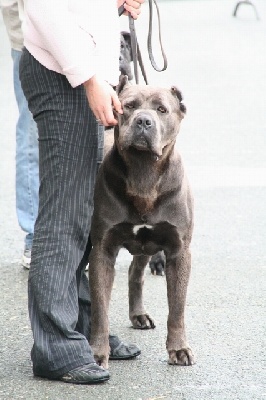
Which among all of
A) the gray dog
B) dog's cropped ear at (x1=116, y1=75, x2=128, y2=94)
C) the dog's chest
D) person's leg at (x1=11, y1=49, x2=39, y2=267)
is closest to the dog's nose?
the gray dog

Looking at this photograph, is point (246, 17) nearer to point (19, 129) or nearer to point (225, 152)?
point (225, 152)

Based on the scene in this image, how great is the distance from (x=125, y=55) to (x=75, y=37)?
187 centimetres

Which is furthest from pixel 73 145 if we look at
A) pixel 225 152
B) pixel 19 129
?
pixel 225 152

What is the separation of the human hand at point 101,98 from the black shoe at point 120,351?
1244 mm

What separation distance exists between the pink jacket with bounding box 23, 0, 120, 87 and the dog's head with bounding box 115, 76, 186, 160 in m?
0.19

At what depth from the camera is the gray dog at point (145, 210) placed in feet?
17.0

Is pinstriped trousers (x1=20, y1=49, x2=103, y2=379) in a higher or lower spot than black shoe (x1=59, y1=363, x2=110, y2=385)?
higher

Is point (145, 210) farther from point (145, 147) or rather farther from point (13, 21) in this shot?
point (13, 21)

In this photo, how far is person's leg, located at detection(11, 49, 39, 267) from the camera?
23.7 ft

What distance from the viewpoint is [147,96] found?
515 centimetres

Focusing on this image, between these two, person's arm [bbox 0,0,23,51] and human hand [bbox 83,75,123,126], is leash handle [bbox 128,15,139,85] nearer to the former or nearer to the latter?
person's arm [bbox 0,0,23,51]

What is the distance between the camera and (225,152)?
1080 cm

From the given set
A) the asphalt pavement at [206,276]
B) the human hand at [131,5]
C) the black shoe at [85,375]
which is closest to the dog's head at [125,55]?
the human hand at [131,5]

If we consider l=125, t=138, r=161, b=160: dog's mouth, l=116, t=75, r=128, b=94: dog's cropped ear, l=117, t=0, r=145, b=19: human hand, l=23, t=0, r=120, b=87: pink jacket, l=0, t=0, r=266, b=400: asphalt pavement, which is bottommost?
l=0, t=0, r=266, b=400: asphalt pavement
